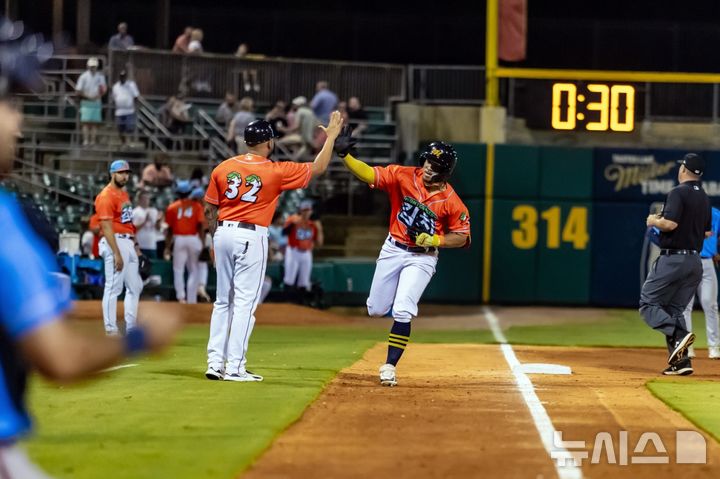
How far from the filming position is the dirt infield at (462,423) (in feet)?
20.2

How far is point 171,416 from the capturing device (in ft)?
25.9

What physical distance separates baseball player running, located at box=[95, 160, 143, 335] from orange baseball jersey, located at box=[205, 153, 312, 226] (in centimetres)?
336

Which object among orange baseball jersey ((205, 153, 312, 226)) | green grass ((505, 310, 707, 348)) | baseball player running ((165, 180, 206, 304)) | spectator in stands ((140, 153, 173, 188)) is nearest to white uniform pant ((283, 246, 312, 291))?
baseball player running ((165, 180, 206, 304))

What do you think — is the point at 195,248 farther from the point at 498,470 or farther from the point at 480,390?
the point at 498,470

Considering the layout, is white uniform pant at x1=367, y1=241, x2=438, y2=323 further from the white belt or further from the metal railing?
→ the metal railing

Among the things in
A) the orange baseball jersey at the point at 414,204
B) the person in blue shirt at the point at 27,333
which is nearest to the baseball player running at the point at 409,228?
the orange baseball jersey at the point at 414,204

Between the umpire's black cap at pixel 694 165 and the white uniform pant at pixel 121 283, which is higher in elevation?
the umpire's black cap at pixel 694 165

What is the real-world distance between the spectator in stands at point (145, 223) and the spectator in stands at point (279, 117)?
402 cm

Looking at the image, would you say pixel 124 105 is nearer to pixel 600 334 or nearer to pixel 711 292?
pixel 600 334

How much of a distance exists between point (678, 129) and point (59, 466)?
21149mm

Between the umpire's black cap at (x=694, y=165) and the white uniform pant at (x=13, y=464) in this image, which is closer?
the white uniform pant at (x=13, y=464)

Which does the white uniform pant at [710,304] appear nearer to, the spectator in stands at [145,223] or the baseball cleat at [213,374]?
the baseball cleat at [213,374]

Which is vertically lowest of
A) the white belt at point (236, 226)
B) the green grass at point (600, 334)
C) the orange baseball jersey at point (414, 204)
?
the green grass at point (600, 334)

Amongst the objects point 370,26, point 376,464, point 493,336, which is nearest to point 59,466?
point 376,464
